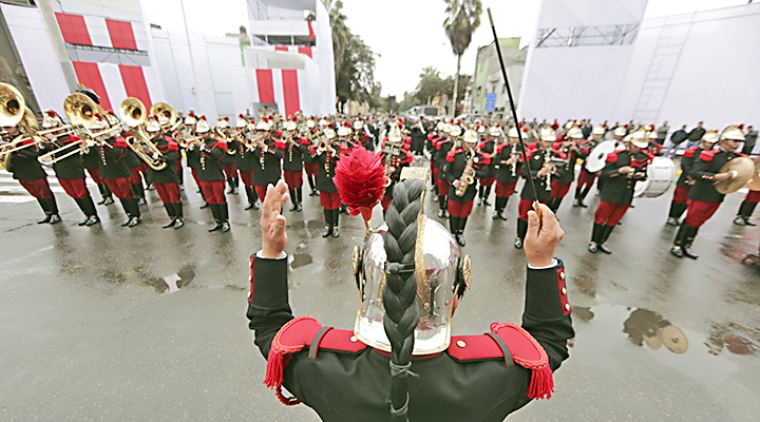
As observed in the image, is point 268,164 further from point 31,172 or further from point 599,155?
point 599,155

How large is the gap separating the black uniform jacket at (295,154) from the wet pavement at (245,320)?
192cm

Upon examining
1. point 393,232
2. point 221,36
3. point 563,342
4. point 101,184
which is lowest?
point 101,184

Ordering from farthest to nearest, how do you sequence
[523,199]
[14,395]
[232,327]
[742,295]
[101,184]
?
[101,184] < [523,199] < [742,295] < [232,327] < [14,395]

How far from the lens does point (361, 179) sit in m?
1.07

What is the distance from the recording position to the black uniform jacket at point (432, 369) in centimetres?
99

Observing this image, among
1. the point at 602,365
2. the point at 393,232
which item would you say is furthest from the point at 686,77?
the point at 393,232

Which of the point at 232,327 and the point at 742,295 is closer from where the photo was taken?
the point at 232,327

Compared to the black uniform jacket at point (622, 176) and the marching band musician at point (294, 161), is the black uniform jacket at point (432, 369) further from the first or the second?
the marching band musician at point (294, 161)

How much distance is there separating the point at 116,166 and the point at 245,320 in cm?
502

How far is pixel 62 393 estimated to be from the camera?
8.47ft

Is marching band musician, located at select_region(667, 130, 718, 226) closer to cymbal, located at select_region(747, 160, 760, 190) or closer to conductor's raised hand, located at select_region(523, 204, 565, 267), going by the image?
cymbal, located at select_region(747, 160, 760, 190)

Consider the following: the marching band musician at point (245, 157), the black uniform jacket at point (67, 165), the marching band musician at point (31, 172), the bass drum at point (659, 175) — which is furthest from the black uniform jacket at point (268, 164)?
the bass drum at point (659, 175)

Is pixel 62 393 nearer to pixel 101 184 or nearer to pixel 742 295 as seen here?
pixel 101 184

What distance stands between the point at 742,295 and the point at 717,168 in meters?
1.98
